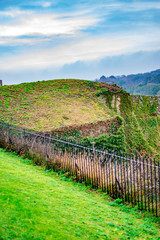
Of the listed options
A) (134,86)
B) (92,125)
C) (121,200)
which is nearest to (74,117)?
(92,125)

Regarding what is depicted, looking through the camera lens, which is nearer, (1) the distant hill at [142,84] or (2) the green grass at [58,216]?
(2) the green grass at [58,216]

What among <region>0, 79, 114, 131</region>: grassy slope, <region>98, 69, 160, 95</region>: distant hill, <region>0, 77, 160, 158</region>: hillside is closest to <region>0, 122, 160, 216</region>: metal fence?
<region>0, 77, 160, 158</region>: hillside

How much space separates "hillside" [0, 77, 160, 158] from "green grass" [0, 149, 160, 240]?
850 cm

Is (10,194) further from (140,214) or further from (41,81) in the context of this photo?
(41,81)

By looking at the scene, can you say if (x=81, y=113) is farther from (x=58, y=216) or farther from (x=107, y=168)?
(x=58, y=216)

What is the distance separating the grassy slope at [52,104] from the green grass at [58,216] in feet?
33.3

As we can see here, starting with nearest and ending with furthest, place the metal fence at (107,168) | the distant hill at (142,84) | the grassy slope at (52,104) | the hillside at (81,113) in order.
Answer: the metal fence at (107,168)
the hillside at (81,113)
the grassy slope at (52,104)
the distant hill at (142,84)

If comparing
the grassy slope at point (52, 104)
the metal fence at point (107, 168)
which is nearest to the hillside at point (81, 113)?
the grassy slope at point (52, 104)

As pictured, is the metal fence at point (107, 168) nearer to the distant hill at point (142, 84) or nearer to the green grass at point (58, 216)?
the green grass at point (58, 216)

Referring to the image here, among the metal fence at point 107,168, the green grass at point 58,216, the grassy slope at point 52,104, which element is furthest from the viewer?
the grassy slope at point 52,104

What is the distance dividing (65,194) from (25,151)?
521 centimetres

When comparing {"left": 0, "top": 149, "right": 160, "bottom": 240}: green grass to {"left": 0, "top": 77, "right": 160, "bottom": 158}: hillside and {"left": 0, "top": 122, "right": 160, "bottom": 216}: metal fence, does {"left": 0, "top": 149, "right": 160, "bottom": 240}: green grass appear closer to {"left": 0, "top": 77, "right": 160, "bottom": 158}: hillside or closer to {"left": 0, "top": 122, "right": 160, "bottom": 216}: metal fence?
{"left": 0, "top": 122, "right": 160, "bottom": 216}: metal fence

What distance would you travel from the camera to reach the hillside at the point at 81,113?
18.0 metres

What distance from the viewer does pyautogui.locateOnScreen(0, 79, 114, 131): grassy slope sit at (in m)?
18.1
